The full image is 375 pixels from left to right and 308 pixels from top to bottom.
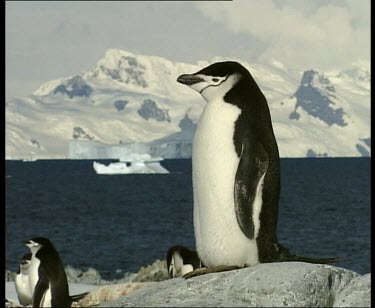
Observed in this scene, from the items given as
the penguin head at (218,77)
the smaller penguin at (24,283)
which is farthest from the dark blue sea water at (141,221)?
the penguin head at (218,77)

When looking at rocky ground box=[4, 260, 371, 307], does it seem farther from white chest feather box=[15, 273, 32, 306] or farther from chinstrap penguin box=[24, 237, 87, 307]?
white chest feather box=[15, 273, 32, 306]

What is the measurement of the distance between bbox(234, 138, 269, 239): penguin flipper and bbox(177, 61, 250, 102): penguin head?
34 cm

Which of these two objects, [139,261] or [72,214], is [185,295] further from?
[72,214]

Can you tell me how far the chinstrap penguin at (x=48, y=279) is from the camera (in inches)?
297

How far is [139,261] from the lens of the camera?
27203mm

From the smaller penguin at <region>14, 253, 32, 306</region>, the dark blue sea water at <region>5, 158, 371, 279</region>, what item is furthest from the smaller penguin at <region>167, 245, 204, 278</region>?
the dark blue sea water at <region>5, 158, 371, 279</region>

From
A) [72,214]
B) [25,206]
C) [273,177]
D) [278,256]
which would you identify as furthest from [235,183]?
[25,206]

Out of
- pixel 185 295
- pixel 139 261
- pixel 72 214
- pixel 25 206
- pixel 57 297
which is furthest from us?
pixel 25 206

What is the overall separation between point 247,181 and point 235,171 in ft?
0.34

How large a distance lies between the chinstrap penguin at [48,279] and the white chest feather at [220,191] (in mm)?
3205

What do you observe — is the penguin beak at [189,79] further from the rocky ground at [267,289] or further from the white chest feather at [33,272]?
the white chest feather at [33,272]

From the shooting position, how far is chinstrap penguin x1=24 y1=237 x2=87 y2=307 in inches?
297

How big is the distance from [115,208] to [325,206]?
11.0 meters

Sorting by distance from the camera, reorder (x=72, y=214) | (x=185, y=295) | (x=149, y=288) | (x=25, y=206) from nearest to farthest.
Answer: (x=185, y=295) < (x=149, y=288) < (x=72, y=214) < (x=25, y=206)
